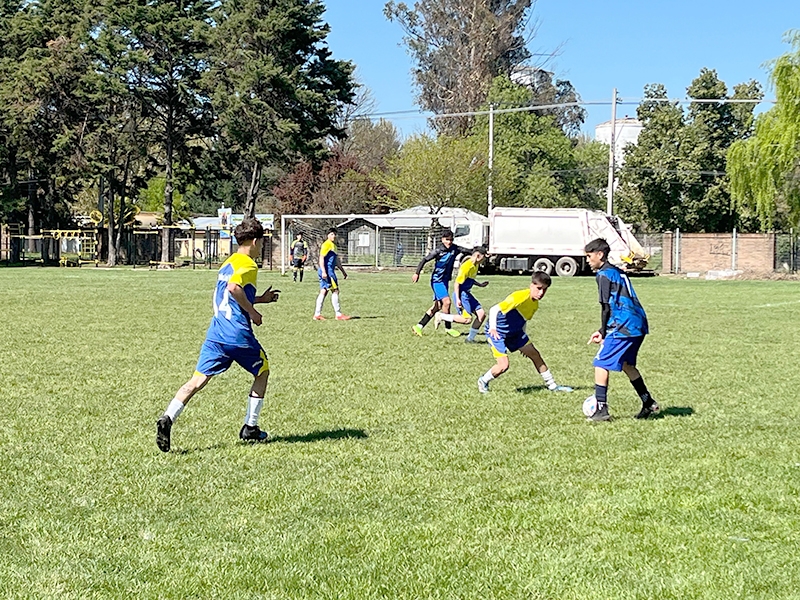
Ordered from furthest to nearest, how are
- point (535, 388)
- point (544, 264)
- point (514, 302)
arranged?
point (544, 264) < point (535, 388) < point (514, 302)

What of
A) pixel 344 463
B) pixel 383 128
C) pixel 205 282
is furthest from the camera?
pixel 383 128

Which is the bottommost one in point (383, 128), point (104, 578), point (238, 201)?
point (104, 578)

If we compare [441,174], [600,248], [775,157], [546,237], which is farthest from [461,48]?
[600,248]

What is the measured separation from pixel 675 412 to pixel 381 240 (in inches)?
1714

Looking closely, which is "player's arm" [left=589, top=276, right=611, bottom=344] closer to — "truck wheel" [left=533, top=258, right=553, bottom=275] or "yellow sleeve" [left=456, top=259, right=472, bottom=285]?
"yellow sleeve" [left=456, top=259, right=472, bottom=285]

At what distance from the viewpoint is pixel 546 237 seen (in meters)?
45.0

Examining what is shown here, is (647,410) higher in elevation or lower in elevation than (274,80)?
lower

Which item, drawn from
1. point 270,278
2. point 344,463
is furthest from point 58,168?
point 344,463

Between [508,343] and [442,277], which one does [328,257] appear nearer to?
[442,277]

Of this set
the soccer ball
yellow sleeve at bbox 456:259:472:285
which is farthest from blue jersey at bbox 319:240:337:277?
the soccer ball

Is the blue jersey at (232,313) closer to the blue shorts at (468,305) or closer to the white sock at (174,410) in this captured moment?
the white sock at (174,410)

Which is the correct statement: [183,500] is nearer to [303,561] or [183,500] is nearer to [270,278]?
[303,561]

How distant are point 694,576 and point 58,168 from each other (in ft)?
189

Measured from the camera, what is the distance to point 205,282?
116 feet
